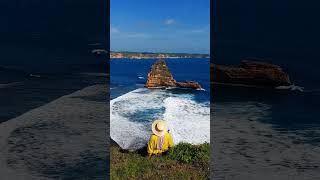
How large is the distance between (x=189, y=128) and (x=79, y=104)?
60.3 inches

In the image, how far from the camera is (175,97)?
25.1ft

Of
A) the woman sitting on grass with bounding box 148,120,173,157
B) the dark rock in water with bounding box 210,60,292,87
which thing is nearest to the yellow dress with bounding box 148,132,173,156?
the woman sitting on grass with bounding box 148,120,173,157

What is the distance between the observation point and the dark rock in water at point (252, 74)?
717cm

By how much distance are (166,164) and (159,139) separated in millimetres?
356

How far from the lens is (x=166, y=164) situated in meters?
7.53

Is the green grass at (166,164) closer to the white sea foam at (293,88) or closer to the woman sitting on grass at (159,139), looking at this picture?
the woman sitting on grass at (159,139)

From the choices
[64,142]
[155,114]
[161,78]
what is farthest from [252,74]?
[64,142]

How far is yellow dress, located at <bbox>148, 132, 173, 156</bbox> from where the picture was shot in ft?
24.8

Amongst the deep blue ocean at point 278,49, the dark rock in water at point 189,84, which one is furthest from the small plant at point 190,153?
the dark rock in water at point 189,84

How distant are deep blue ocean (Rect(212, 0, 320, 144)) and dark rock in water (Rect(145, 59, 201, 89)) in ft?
2.45

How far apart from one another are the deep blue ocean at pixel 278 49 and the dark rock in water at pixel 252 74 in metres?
0.08

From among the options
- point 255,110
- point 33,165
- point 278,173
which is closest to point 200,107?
point 255,110

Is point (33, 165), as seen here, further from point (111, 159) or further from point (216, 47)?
point (216, 47)

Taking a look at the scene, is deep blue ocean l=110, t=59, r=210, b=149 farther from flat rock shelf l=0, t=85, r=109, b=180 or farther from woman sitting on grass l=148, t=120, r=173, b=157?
flat rock shelf l=0, t=85, r=109, b=180
